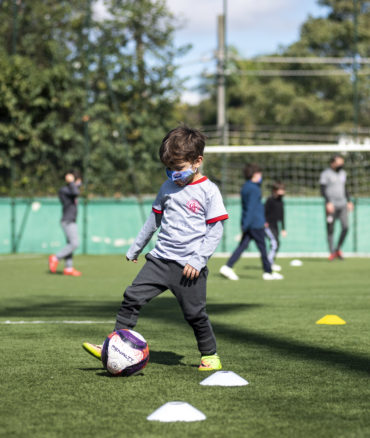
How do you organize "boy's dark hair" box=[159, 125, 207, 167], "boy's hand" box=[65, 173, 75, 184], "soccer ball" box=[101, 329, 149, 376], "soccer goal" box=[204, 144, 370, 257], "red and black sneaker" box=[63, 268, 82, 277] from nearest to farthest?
"soccer ball" box=[101, 329, 149, 376], "boy's dark hair" box=[159, 125, 207, 167], "boy's hand" box=[65, 173, 75, 184], "red and black sneaker" box=[63, 268, 82, 277], "soccer goal" box=[204, 144, 370, 257]

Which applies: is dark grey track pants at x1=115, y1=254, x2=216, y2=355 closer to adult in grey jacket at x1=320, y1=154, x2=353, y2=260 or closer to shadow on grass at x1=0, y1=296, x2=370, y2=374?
shadow on grass at x1=0, y1=296, x2=370, y2=374

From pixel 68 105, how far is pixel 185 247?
58.2ft

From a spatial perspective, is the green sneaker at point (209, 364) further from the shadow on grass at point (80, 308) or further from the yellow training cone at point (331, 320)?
the shadow on grass at point (80, 308)

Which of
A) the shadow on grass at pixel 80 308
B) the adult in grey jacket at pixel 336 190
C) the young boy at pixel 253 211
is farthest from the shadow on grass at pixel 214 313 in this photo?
the adult in grey jacket at pixel 336 190

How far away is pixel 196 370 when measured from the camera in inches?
195

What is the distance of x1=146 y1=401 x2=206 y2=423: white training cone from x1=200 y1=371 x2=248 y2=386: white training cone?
2.63 ft

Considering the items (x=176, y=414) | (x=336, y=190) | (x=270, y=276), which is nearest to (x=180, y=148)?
(x=176, y=414)

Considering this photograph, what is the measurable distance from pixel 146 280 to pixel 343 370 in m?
1.33

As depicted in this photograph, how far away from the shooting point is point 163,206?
5086 millimetres

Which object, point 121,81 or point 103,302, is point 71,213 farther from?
point 121,81

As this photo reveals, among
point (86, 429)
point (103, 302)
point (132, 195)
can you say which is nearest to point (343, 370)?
point (86, 429)

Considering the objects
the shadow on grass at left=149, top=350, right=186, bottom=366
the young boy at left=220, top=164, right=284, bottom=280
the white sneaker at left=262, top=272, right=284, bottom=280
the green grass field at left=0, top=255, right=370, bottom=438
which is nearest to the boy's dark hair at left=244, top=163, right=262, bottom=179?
the young boy at left=220, top=164, right=284, bottom=280

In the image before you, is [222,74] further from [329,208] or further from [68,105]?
[329,208]

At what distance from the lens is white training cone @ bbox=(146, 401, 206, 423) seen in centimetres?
354
